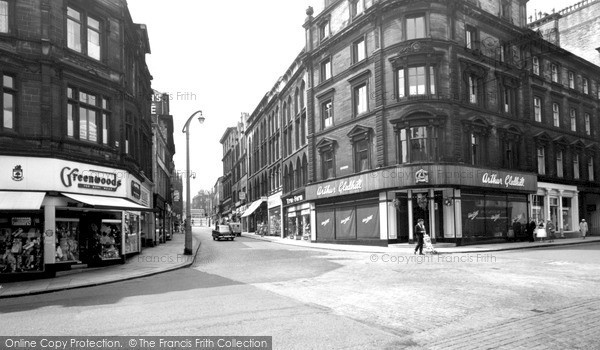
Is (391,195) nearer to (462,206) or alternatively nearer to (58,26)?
(462,206)

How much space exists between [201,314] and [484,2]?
1291 inches

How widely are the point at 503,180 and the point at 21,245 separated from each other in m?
28.6

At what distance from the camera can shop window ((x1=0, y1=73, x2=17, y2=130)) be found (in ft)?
52.5

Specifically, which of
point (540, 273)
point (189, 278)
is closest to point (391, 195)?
point (540, 273)

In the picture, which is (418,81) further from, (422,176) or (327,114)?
(327,114)

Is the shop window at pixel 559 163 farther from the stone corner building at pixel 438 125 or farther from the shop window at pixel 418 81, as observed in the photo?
the shop window at pixel 418 81

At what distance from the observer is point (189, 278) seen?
595 inches

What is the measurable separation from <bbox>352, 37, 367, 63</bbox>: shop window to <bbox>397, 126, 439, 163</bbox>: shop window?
24.0 feet

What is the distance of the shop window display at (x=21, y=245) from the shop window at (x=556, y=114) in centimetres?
3920

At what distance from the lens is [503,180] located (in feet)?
105

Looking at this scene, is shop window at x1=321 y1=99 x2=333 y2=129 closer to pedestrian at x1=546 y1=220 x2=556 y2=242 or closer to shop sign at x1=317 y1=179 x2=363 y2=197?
shop sign at x1=317 y1=179 x2=363 y2=197

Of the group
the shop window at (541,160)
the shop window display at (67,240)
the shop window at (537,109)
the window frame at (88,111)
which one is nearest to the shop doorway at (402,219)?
the shop window at (541,160)

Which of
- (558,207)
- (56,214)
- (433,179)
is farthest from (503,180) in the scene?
(56,214)

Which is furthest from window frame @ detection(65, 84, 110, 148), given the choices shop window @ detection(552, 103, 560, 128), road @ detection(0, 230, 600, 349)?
shop window @ detection(552, 103, 560, 128)
